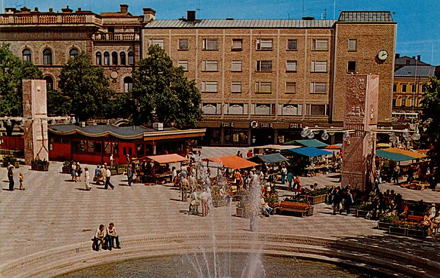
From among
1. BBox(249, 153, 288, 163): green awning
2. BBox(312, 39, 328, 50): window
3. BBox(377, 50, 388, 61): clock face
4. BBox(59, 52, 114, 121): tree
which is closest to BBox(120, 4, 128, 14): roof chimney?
BBox(59, 52, 114, 121): tree

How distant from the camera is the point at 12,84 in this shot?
48.2 metres


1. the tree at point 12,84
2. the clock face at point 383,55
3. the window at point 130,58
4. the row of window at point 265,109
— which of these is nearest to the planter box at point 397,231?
the row of window at point 265,109

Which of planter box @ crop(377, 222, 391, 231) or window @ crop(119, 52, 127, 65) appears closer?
planter box @ crop(377, 222, 391, 231)

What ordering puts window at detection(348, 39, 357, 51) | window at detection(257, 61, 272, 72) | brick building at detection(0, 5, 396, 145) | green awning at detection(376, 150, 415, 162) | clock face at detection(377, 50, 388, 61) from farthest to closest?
window at detection(257, 61, 272, 72) < brick building at detection(0, 5, 396, 145) < window at detection(348, 39, 357, 51) < clock face at detection(377, 50, 388, 61) < green awning at detection(376, 150, 415, 162)

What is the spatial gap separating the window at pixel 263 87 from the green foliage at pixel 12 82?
24700mm

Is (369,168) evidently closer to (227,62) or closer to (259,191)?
(259,191)

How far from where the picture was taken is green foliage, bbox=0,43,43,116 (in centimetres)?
4797

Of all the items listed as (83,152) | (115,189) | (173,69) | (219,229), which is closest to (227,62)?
(173,69)

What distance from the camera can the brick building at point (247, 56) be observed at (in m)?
54.1

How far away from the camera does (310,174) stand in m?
36.4

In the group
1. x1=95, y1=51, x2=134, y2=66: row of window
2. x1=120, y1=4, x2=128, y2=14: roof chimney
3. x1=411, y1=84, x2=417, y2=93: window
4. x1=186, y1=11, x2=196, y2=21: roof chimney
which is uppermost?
x1=120, y1=4, x2=128, y2=14: roof chimney

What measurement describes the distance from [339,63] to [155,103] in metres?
21.7

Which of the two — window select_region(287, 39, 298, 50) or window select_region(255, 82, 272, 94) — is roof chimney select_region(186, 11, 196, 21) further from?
window select_region(287, 39, 298, 50)

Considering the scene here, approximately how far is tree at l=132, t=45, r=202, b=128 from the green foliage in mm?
11903
